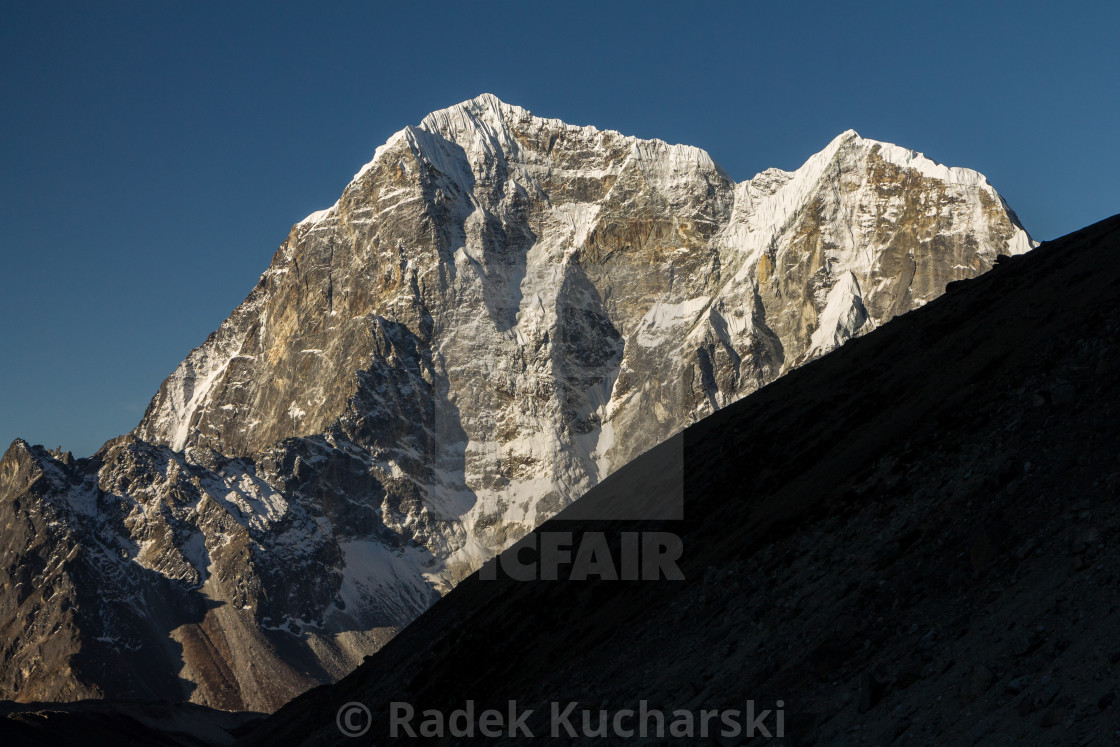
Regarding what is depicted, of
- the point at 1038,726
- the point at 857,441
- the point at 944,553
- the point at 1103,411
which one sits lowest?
the point at 1038,726

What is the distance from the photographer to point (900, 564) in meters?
39.1

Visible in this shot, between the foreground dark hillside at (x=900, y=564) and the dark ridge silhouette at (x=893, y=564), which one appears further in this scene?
the dark ridge silhouette at (x=893, y=564)

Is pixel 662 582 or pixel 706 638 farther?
pixel 662 582

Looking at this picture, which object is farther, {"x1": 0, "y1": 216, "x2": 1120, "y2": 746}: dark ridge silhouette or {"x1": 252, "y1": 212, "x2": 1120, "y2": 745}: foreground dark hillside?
{"x1": 0, "y1": 216, "x2": 1120, "y2": 746}: dark ridge silhouette

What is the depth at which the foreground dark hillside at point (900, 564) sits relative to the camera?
2984cm

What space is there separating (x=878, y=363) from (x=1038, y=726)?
172 feet

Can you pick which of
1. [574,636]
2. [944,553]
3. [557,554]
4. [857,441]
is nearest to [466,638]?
[557,554]

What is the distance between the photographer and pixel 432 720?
226 feet

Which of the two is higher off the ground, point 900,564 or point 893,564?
point 893,564

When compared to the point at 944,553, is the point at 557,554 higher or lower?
higher

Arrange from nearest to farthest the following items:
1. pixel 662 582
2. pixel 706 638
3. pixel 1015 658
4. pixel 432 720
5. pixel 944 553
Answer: pixel 1015 658 < pixel 944 553 < pixel 706 638 < pixel 662 582 < pixel 432 720

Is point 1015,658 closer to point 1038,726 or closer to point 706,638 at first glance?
point 1038,726

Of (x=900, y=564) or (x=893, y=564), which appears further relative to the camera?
(x=893, y=564)

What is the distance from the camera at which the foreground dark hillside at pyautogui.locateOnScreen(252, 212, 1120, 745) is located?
29844 millimetres
